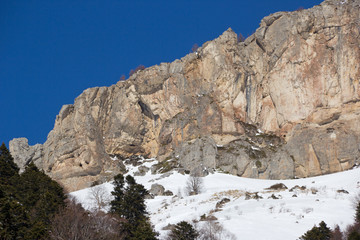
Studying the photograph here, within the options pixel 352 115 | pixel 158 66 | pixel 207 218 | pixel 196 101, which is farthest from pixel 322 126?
pixel 207 218

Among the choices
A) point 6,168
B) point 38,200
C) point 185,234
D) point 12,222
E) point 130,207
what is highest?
point 6,168

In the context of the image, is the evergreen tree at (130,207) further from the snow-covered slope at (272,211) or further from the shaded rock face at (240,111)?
the shaded rock face at (240,111)

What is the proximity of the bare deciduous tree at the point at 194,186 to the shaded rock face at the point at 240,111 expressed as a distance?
6.82 m

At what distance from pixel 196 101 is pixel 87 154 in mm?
24387

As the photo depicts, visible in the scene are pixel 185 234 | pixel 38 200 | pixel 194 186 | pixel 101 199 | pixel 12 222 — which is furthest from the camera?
pixel 194 186

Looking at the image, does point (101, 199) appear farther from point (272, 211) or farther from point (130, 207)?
point (272, 211)

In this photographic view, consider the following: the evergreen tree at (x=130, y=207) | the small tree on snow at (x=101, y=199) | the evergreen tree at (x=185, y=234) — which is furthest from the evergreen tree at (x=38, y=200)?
the small tree on snow at (x=101, y=199)

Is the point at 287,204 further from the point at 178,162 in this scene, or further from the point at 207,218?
the point at 178,162

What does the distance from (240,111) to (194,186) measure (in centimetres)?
2613

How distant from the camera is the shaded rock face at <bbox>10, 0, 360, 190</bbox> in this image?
7156 centimetres

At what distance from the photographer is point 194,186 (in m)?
59.8

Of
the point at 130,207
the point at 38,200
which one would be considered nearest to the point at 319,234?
the point at 130,207

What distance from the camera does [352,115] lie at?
7131 centimetres

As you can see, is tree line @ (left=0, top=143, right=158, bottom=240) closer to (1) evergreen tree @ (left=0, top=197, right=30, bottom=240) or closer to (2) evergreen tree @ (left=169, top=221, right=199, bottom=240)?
(1) evergreen tree @ (left=0, top=197, right=30, bottom=240)
